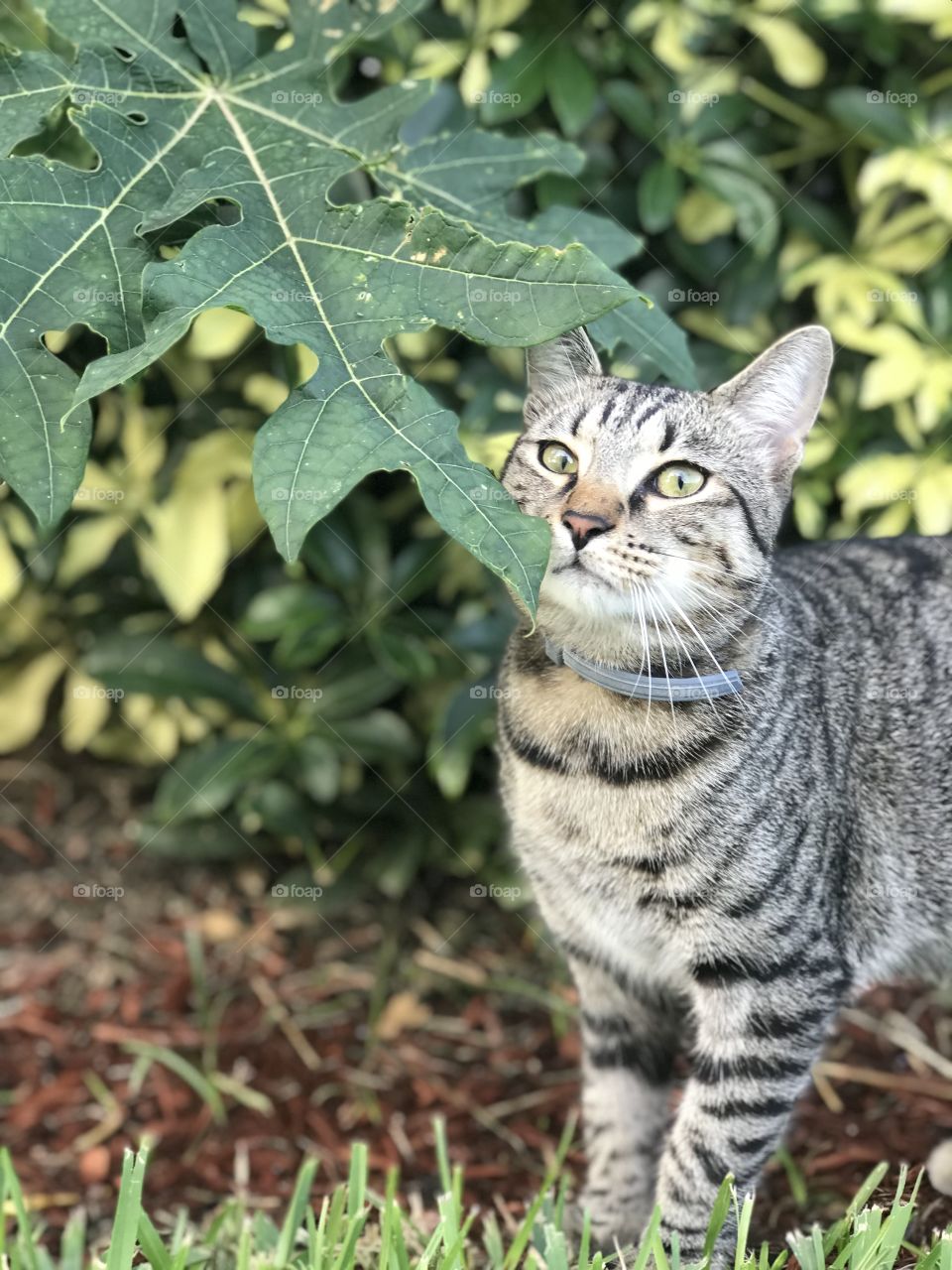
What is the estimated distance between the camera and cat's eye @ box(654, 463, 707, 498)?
2135mm

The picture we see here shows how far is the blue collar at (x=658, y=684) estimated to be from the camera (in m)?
2.14

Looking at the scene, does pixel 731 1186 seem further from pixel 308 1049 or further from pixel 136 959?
pixel 136 959

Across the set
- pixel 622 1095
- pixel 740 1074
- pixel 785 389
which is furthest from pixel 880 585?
pixel 622 1095

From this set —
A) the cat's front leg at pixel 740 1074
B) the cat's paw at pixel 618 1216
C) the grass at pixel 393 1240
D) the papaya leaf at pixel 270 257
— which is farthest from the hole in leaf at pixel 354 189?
the cat's paw at pixel 618 1216

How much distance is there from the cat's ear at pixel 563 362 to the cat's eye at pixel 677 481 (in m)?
0.28

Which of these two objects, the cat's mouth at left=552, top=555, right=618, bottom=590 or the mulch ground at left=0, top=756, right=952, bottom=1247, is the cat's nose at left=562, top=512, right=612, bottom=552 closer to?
the cat's mouth at left=552, top=555, right=618, bottom=590

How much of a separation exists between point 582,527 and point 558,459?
24 cm

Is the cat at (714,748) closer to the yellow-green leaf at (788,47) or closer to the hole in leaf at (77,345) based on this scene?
the hole in leaf at (77,345)

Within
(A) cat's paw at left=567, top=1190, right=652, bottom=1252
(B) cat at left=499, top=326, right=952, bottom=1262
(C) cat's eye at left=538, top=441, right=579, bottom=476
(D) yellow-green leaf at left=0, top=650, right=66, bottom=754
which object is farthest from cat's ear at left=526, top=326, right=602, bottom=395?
(D) yellow-green leaf at left=0, top=650, right=66, bottom=754

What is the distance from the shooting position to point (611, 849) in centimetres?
218

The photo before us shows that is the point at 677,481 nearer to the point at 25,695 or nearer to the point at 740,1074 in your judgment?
the point at 740,1074

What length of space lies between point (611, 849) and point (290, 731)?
146 centimetres

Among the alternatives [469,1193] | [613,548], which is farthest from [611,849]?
[469,1193]

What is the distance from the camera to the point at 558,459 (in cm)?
219
